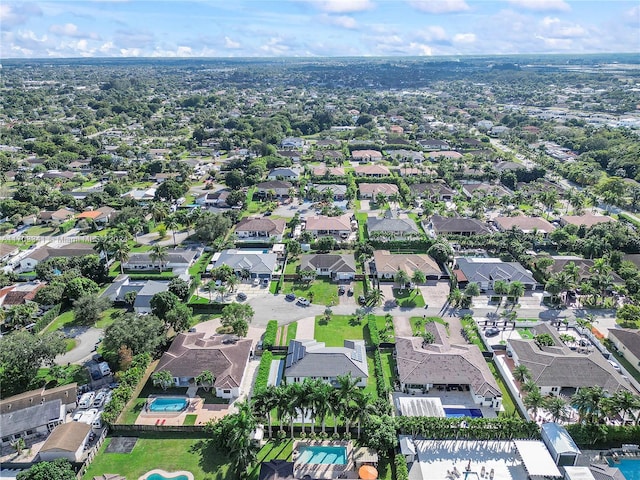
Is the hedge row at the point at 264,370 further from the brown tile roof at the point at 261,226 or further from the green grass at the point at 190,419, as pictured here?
the brown tile roof at the point at 261,226

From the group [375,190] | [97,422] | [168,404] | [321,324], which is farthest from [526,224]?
[97,422]

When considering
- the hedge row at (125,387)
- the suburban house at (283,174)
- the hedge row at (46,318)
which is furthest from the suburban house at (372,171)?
the hedge row at (125,387)

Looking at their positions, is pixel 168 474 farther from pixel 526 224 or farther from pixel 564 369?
pixel 526 224

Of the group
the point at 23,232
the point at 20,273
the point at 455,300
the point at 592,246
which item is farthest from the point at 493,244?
the point at 23,232

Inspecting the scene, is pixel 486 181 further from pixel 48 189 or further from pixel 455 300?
pixel 48 189

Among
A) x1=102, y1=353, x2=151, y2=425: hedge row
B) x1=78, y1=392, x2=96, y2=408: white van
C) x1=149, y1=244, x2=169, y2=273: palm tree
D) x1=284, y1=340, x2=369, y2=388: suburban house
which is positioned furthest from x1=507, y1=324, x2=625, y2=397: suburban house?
x1=149, y1=244, x2=169, y2=273: palm tree

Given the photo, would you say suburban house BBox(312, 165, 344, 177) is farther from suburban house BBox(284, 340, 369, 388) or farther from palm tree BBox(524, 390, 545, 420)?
palm tree BBox(524, 390, 545, 420)
